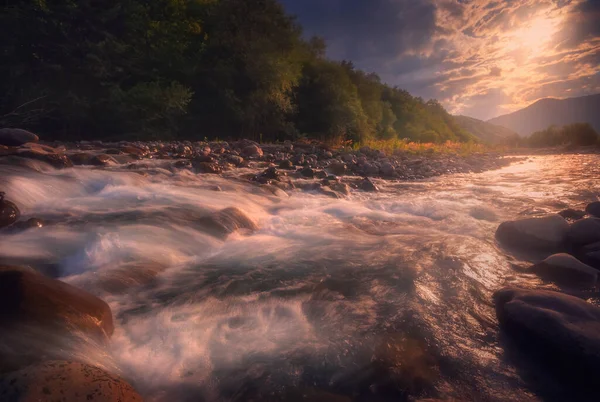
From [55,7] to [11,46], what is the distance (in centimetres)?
236

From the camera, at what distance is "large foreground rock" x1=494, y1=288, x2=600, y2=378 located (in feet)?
6.11

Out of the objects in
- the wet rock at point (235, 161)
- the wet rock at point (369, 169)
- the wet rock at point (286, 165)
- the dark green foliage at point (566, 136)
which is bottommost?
the wet rock at point (369, 169)

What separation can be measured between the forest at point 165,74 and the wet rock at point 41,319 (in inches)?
514

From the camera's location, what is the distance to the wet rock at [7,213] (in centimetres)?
366

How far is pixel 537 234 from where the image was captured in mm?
3828

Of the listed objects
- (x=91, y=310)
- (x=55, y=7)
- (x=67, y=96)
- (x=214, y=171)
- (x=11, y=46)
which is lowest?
(x=91, y=310)

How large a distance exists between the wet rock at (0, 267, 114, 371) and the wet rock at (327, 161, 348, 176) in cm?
825

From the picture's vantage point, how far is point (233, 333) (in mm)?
2279

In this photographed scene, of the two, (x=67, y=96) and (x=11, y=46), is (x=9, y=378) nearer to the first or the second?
(x=67, y=96)

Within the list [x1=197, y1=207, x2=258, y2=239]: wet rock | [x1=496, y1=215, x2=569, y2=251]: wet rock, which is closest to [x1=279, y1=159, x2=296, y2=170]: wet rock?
[x1=197, y1=207, x2=258, y2=239]: wet rock

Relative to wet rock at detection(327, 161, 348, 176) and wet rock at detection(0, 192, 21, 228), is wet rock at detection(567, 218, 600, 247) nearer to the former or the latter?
wet rock at detection(0, 192, 21, 228)

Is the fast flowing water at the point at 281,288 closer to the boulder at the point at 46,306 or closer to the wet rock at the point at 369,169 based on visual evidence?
the boulder at the point at 46,306

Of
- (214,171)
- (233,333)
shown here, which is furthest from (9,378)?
(214,171)

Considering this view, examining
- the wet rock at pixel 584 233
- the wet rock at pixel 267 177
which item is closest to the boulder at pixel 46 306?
the wet rock at pixel 584 233
